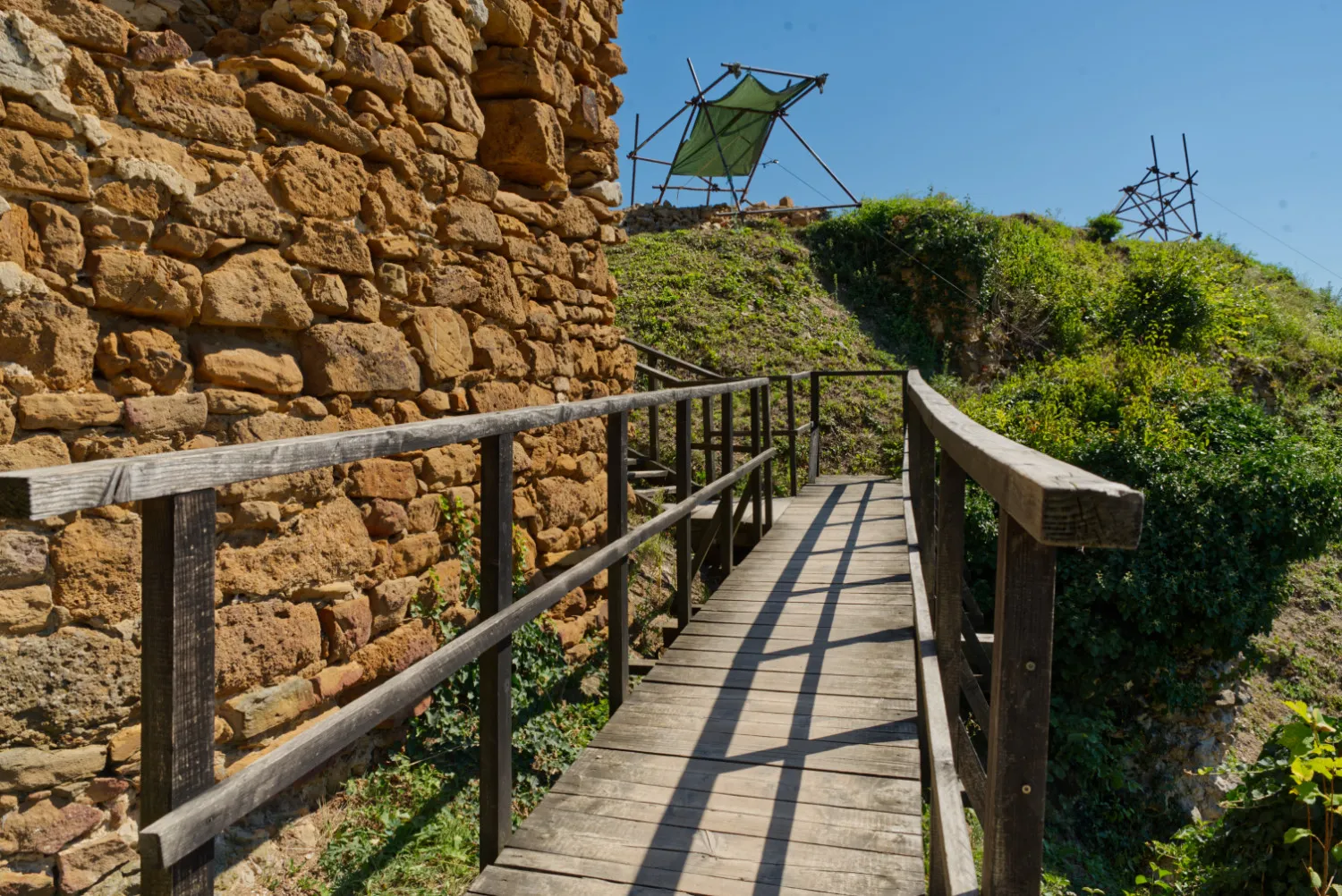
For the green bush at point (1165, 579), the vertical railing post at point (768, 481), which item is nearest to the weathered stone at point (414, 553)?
the vertical railing post at point (768, 481)

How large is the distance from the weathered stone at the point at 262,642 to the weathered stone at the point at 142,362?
0.67 metres

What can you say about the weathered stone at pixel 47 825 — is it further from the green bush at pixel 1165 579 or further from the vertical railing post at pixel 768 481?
the green bush at pixel 1165 579

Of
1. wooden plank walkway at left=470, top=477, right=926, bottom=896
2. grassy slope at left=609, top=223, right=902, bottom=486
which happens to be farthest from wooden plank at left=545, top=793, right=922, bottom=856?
grassy slope at left=609, top=223, right=902, bottom=486

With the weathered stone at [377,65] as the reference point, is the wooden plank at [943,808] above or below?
below

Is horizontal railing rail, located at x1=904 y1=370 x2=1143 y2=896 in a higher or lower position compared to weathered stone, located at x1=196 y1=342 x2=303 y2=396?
lower

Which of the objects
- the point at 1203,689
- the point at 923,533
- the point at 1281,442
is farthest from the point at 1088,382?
the point at 923,533

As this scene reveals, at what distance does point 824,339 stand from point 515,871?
1300 centimetres

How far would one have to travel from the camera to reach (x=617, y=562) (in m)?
3.37

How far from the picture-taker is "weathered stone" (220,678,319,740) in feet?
8.89

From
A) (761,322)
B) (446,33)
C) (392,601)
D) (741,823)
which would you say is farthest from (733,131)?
(741,823)

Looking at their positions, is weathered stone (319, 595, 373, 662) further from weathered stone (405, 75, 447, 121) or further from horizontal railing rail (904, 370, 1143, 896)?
horizontal railing rail (904, 370, 1143, 896)

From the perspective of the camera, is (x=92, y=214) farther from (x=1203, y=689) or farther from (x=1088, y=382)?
(x=1088, y=382)

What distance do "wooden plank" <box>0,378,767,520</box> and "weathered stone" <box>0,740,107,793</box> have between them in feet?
3.63

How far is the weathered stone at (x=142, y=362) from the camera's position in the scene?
245 cm
